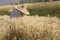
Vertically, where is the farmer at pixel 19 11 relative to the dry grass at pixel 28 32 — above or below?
below

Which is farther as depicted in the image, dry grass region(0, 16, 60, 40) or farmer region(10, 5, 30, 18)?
farmer region(10, 5, 30, 18)

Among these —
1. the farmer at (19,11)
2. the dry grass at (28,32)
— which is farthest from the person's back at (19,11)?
the dry grass at (28,32)

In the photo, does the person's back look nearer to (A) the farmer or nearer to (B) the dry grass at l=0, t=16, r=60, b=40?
(A) the farmer

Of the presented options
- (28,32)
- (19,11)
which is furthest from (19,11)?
(28,32)

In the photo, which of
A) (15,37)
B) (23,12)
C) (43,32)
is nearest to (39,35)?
(43,32)

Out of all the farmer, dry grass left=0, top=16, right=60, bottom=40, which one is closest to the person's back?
the farmer

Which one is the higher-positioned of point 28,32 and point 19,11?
point 28,32

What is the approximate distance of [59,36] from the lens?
16.2ft

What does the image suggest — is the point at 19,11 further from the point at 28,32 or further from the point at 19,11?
the point at 28,32

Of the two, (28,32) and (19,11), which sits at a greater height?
(28,32)

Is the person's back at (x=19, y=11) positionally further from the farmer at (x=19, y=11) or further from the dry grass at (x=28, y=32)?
the dry grass at (x=28, y=32)

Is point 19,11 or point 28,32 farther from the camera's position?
point 19,11

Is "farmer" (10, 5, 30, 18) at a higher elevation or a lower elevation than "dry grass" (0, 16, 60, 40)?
lower

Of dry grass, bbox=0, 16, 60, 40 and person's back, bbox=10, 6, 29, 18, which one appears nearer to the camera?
dry grass, bbox=0, 16, 60, 40
